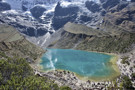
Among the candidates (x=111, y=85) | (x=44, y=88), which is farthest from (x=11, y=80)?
(x=111, y=85)

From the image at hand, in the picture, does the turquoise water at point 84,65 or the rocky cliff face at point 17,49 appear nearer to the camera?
the turquoise water at point 84,65

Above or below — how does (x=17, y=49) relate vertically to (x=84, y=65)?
above

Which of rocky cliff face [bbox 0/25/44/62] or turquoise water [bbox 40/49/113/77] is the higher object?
rocky cliff face [bbox 0/25/44/62]

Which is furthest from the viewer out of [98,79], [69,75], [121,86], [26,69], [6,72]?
[69,75]

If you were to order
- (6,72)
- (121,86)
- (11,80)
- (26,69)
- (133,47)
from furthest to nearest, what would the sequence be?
(133,47) → (26,69) → (121,86) → (6,72) → (11,80)

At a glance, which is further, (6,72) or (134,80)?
(134,80)

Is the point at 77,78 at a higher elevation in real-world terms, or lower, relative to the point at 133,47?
lower

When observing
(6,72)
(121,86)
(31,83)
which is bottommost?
(121,86)

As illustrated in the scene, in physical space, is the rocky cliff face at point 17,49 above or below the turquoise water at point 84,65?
above

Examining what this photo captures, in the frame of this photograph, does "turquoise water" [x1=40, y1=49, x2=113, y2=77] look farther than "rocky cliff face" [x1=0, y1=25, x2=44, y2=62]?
No

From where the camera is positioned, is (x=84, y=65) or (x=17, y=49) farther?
(x=17, y=49)

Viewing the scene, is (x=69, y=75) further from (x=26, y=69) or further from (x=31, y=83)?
(x=31, y=83)
